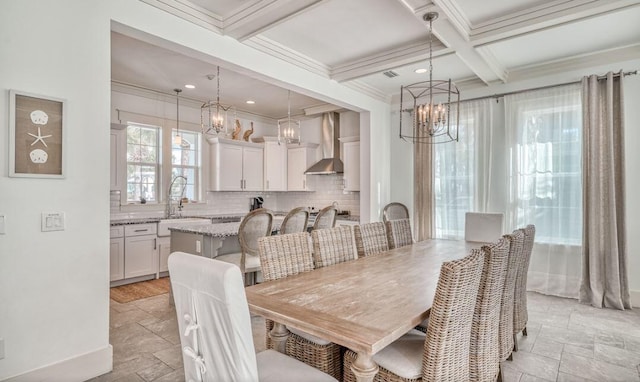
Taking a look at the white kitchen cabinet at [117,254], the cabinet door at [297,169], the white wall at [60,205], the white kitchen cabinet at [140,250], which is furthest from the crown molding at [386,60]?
the white kitchen cabinet at [117,254]

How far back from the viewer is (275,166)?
6723 millimetres

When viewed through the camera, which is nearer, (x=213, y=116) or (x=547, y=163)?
(x=547, y=163)

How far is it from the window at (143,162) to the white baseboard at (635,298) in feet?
20.4

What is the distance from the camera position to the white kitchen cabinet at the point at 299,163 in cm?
661

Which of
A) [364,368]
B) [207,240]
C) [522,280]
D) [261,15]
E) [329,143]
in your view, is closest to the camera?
[364,368]

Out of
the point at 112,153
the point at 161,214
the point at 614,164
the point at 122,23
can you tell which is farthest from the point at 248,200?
the point at 614,164

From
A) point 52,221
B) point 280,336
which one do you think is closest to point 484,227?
point 280,336

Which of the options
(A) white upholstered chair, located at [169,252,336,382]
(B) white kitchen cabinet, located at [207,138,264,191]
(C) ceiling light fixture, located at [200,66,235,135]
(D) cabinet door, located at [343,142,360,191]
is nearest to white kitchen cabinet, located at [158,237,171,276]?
(B) white kitchen cabinet, located at [207,138,264,191]

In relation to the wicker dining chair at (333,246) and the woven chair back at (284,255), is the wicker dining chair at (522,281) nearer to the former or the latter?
the wicker dining chair at (333,246)

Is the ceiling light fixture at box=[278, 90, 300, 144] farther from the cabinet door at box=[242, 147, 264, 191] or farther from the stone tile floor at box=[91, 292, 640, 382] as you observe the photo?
the stone tile floor at box=[91, 292, 640, 382]

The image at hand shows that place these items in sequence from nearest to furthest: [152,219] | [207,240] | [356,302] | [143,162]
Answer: [356,302] < [207,240] < [152,219] < [143,162]

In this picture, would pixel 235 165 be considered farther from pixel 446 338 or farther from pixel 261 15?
pixel 446 338

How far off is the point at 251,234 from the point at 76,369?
166 cm

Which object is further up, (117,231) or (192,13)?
(192,13)
